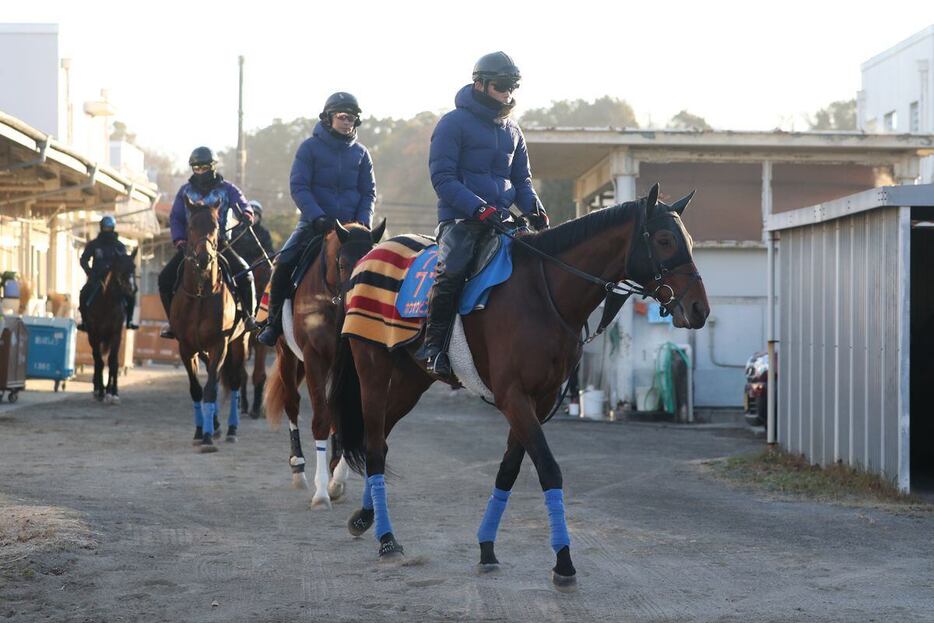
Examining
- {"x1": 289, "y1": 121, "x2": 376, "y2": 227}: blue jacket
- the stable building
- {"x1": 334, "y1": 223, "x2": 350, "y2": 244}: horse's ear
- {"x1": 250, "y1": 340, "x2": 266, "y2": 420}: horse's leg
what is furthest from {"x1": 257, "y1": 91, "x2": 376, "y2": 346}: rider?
the stable building

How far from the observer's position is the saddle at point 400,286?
7.95m

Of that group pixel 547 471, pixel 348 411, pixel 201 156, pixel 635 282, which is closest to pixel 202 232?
pixel 201 156

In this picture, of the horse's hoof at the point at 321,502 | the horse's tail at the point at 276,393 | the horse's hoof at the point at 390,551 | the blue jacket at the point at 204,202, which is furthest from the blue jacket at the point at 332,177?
the horse's hoof at the point at 390,551

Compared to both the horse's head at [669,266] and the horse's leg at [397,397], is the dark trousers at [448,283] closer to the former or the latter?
the horse's leg at [397,397]

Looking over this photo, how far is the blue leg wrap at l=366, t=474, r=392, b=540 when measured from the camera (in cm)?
813

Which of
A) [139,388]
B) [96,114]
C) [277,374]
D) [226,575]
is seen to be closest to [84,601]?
[226,575]

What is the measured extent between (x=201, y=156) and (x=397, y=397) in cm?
651

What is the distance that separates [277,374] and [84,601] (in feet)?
17.9

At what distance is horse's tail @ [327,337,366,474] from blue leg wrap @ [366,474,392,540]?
599 millimetres

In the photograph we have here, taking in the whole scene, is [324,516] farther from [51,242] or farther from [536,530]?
[51,242]

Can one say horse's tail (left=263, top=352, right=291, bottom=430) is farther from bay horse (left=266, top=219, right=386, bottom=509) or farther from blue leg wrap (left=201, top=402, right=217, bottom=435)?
blue leg wrap (left=201, top=402, right=217, bottom=435)

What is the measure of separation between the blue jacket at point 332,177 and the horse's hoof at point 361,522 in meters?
3.25

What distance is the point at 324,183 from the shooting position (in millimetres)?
11461

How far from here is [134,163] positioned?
5659cm
